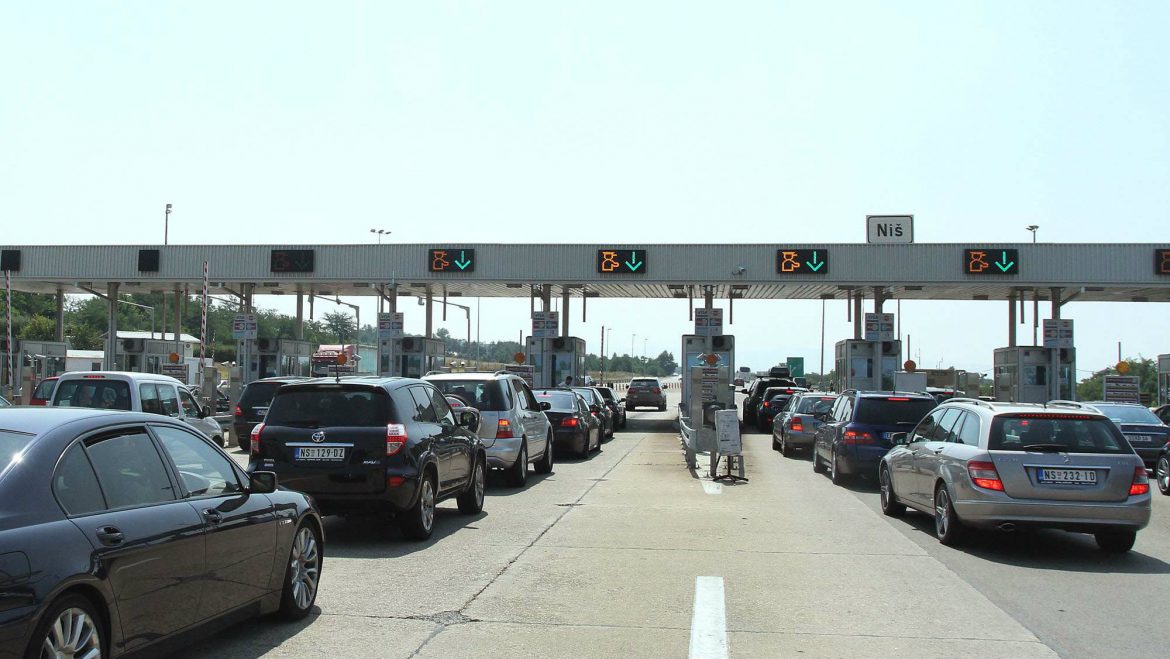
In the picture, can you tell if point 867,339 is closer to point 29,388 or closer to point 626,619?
point 29,388

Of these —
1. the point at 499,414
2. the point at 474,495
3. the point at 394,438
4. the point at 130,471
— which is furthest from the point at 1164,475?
the point at 130,471

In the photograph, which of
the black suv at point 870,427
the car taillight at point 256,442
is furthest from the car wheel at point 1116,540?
the car taillight at point 256,442

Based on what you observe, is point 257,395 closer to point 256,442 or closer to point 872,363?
point 256,442

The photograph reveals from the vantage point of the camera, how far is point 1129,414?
20.3 meters

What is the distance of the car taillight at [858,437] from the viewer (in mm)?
16531

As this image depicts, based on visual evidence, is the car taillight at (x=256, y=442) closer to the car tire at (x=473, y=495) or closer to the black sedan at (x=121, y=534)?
the car tire at (x=473, y=495)

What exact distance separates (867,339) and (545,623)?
99.8 feet

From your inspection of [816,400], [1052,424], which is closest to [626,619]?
[1052,424]

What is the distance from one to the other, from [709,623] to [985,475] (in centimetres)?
438

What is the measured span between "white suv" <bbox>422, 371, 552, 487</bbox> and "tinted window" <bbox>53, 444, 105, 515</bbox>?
10.3 meters

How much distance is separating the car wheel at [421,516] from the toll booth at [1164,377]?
30551 mm

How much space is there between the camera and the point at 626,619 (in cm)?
713

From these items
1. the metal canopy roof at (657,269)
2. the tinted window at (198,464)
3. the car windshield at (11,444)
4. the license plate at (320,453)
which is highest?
the metal canopy roof at (657,269)

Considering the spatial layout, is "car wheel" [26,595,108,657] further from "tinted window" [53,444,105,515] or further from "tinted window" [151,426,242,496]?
"tinted window" [151,426,242,496]
